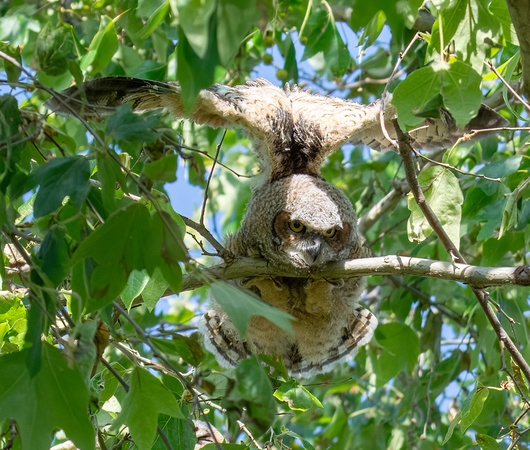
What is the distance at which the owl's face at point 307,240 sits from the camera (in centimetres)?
242

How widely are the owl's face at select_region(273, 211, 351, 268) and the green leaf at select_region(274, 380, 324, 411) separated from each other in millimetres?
507

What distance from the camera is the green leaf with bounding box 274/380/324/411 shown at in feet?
6.78

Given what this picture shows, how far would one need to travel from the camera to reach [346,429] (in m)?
3.56

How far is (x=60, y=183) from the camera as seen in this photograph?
4.28ft

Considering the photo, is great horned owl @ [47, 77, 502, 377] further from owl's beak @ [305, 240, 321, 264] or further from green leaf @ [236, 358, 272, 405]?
green leaf @ [236, 358, 272, 405]

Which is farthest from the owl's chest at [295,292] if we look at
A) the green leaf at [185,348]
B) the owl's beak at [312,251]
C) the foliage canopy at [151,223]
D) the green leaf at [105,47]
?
the green leaf at [105,47]

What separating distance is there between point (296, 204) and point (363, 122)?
0.52m

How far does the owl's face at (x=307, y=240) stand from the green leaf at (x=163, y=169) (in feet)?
3.71

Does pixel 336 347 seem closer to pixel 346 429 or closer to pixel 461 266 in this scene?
pixel 346 429

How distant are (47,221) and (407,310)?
8.43 feet

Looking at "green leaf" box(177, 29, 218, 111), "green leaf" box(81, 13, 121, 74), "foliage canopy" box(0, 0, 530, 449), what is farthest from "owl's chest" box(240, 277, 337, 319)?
"green leaf" box(177, 29, 218, 111)

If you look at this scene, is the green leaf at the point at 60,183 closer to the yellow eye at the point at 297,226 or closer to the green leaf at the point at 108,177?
the green leaf at the point at 108,177

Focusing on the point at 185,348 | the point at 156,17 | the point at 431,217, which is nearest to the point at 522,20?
the point at 431,217

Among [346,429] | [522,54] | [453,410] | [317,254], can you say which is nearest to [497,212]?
[317,254]
